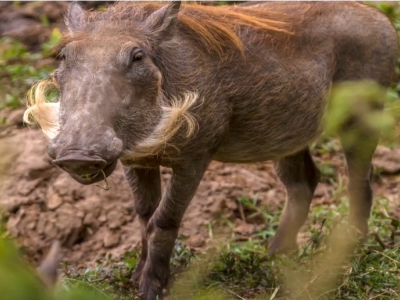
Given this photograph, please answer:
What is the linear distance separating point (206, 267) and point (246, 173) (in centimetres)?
122

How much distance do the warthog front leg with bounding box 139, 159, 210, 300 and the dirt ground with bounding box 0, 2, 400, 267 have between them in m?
0.78

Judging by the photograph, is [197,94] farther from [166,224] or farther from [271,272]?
[271,272]

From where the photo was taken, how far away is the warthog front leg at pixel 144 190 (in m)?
3.49

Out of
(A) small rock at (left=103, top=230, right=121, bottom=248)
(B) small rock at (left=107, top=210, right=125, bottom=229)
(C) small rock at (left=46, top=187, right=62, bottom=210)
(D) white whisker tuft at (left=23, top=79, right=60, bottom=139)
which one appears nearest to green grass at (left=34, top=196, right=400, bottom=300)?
(A) small rock at (left=103, top=230, right=121, bottom=248)

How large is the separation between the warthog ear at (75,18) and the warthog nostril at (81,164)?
73cm

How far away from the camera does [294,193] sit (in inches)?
162

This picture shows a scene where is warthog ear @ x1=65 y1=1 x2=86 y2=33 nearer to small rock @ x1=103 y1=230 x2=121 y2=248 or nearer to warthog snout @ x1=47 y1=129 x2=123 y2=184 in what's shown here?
warthog snout @ x1=47 y1=129 x2=123 y2=184

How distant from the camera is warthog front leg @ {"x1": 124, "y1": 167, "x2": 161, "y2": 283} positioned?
349 cm

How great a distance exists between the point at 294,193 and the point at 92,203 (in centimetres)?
110

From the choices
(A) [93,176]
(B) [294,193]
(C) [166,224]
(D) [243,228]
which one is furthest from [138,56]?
(D) [243,228]

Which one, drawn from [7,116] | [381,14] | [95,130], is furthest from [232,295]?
[7,116]

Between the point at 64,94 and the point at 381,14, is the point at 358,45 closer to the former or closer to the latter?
the point at 381,14

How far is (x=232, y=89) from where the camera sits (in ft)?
10.9

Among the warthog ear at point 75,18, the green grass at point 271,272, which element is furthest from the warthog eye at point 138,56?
the green grass at point 271,272
